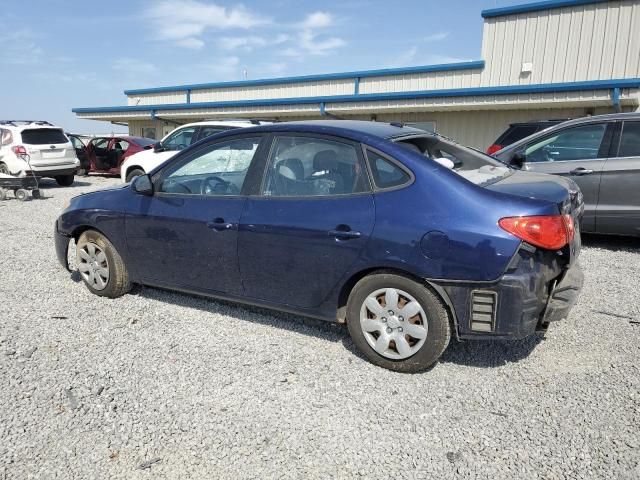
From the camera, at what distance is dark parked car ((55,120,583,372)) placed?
117 inches

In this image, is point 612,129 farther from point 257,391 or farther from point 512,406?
point 257,391

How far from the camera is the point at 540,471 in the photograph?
2383 mm

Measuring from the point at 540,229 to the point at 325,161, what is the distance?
1.44 m

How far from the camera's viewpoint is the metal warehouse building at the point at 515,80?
12500mm

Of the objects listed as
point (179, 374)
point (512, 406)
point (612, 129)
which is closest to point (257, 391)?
point (179, 374)

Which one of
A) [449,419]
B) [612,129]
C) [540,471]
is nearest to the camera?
[540,471]

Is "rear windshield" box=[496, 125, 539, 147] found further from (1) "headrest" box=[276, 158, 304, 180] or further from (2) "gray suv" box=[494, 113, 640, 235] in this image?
(1) "headrest" box=[276, 158, 304, 180]

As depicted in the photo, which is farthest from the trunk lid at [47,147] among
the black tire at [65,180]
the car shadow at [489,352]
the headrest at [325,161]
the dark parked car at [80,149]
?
the car shadow at [489,352]

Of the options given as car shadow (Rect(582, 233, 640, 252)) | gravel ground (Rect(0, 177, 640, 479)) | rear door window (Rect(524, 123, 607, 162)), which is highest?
rear door window (Rect(524, 123, 607, 162))

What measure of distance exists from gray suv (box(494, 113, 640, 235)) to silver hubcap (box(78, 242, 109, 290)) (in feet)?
14.8

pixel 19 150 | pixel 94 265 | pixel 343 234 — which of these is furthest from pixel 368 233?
pixel 19 150

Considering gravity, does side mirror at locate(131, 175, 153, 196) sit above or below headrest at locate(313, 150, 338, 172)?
below

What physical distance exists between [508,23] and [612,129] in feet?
33.1

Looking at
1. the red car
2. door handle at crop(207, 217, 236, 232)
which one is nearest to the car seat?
door handle at crop(207, 217, 236, 232)
